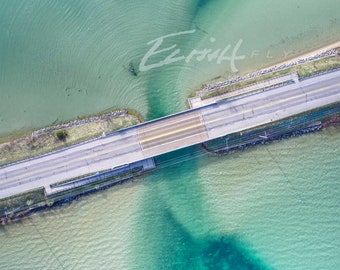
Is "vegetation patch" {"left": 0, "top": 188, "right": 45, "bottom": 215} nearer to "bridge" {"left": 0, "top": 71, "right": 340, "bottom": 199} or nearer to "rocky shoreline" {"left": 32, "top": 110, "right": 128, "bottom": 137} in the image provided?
"bridge" {"left": 0, "top": 71, "right": 340, "bottom": 199}

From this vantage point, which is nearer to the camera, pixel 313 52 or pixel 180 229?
pixel 180 229

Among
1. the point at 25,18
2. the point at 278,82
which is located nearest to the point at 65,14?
the point at 25,18

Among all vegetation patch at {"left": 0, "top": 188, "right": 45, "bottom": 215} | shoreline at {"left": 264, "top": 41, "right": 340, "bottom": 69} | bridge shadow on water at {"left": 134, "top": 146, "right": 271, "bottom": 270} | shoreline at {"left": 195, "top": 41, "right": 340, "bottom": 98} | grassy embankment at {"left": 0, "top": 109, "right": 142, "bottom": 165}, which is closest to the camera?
vegetation patch at {"left": 0, "top": 188, "right": 45, "bottom": 215}

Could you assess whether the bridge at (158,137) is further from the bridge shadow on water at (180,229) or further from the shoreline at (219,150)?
the bridge shadow on water at (180,229)

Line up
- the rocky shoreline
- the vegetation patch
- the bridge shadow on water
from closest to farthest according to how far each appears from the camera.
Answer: the vegetation patch → the bridge shadow on water → the rocky shoreline

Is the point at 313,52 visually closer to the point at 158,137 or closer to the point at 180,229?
the point at 158,137

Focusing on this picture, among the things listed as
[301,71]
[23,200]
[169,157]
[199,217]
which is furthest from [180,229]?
[301,71]

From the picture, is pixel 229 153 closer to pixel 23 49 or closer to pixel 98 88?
pixel 98 88

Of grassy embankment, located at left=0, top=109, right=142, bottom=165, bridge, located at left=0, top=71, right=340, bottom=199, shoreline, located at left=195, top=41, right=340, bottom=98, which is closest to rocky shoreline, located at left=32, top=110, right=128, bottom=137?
grassy embankment, located at left=0, top=109, right=142, bottom=165
